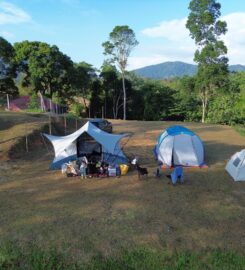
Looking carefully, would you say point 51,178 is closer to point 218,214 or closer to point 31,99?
point 218,214

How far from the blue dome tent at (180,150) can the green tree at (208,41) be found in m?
18.8

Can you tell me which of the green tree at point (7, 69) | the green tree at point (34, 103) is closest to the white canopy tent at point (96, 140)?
the green tree at point (7, 69)

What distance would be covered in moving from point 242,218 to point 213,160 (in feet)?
22.8

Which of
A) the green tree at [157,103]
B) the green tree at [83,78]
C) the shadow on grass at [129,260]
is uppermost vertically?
the green tree at [83,78]

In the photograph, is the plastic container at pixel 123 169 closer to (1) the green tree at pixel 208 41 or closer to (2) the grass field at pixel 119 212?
(2) the grass field at pixel 119 212

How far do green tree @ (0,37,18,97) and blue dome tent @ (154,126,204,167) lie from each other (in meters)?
23.6

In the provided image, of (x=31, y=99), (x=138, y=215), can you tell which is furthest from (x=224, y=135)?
(x=31, y=99)

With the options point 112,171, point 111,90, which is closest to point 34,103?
point 111,90

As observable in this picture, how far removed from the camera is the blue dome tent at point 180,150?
15.5 metres

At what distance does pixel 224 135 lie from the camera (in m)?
24.8

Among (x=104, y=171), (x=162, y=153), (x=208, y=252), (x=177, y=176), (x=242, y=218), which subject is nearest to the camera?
(x=208, y=252)

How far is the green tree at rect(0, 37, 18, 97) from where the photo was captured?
33.4m

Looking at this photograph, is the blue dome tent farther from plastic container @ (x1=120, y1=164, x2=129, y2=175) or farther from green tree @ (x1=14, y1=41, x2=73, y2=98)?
green tree @ (x1=14, y1=41, x2=73, y2=98)

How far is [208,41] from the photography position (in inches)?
1316
